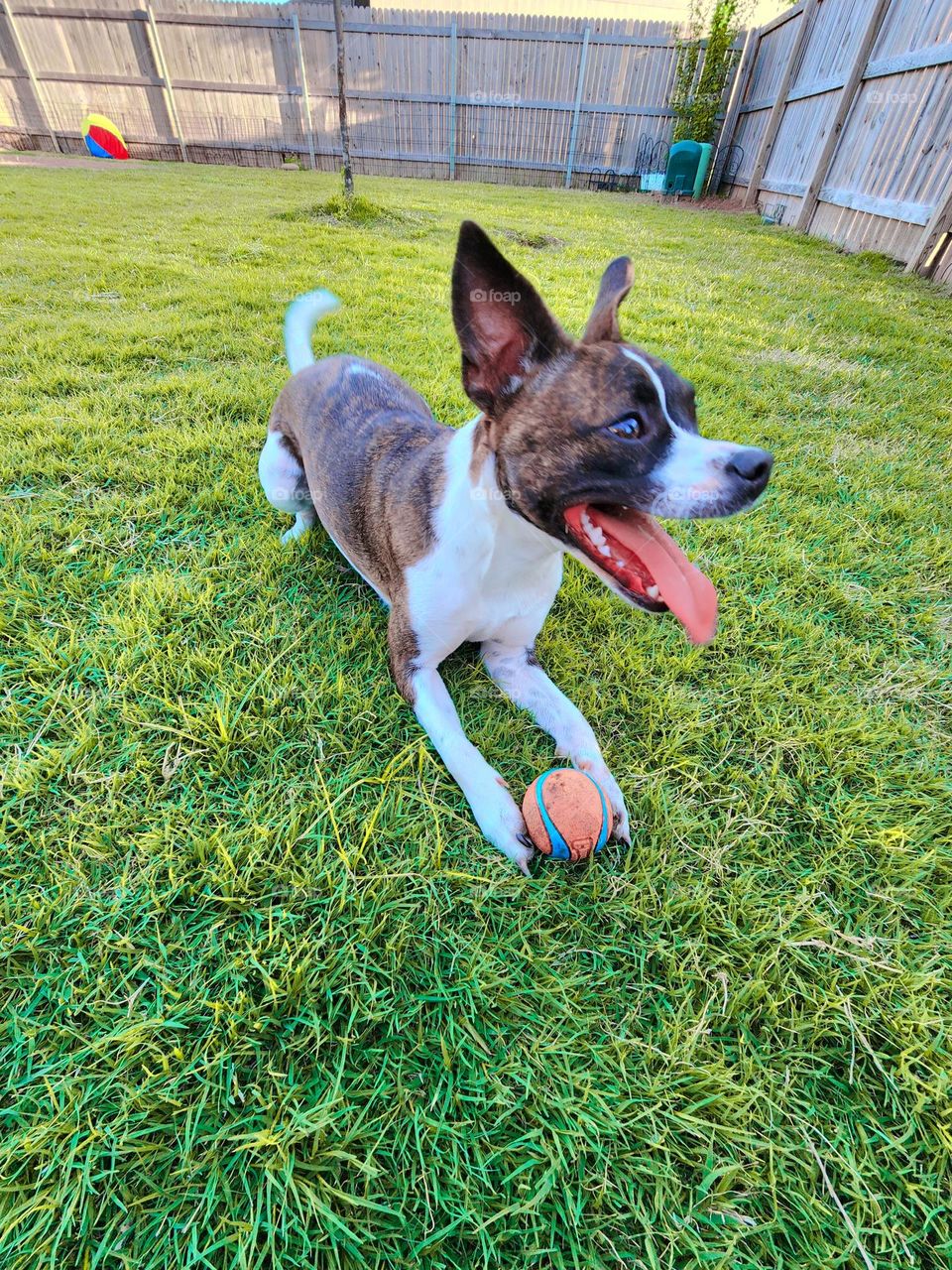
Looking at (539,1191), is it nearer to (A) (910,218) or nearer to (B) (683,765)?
(B) (683,765)

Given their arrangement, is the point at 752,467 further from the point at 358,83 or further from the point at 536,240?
the point at 358,83

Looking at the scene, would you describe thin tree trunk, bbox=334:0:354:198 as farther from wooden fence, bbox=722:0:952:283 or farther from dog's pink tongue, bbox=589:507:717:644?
dog's pink tongue, bbox=589:507:717:644

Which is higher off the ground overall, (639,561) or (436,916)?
(639,561)

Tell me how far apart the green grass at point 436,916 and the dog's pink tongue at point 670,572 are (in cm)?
56

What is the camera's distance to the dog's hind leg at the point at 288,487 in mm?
2926

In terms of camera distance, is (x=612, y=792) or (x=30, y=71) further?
(x=30, y=71)

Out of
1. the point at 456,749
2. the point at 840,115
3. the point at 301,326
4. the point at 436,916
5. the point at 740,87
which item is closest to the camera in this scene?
the point at 436,916

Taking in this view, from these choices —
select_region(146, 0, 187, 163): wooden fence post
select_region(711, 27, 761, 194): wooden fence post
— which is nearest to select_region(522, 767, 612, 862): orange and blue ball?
select_region(711, 27, 761, 194): wooden fence post

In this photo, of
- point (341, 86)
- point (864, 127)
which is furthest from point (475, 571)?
point (864, 127)

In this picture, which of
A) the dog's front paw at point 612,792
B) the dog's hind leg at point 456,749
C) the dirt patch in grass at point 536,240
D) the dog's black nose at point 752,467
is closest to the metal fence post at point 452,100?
the dirt patch in grass at point 536,240

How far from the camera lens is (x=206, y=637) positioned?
2240 mm

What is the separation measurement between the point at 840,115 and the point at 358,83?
11.0 meters

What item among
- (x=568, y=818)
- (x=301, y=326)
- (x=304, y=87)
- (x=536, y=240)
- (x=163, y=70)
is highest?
(x=163, y=70)

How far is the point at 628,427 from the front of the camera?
160cm
